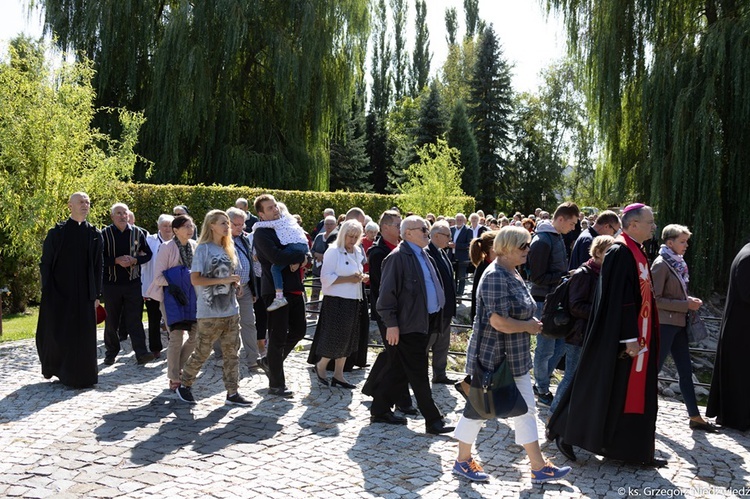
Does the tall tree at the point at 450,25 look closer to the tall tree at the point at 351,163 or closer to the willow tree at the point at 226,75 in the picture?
the tall tree at the point at 351,163

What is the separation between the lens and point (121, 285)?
8.91m

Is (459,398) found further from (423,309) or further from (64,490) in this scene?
(64,490)

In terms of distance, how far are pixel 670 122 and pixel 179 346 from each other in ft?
40.9

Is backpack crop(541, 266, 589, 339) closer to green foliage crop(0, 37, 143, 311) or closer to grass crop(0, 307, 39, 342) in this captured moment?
grass crop(0, 307, 39, 342)

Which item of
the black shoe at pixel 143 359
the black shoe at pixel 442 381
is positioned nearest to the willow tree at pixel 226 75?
the black shoe at pixel 143 359

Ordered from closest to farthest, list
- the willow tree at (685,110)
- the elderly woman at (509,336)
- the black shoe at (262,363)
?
the elderly woman at (509,336), the black shoe at (262,363), the willow tree at (685,110)

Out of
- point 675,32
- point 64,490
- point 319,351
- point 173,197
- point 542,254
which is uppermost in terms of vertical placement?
point 675,32

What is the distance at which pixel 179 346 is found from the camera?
7.55 m

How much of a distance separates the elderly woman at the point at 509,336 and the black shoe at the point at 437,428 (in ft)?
3.44

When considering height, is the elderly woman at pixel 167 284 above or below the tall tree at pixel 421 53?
below

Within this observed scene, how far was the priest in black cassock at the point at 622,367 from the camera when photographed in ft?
17.7

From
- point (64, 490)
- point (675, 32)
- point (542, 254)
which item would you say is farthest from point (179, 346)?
point (675, 32)

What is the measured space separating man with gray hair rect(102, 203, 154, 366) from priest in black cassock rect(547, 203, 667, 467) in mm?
5637

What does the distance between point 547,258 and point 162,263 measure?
4224 mm
